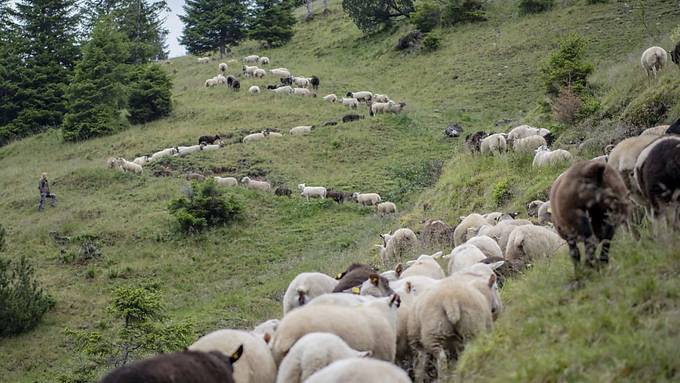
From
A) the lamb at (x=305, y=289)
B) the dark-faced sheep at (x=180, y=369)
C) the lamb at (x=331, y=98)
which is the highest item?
the dark-faced sheep at (x=180, y=369)

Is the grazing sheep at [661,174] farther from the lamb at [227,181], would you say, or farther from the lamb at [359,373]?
the lamb at [227,181]

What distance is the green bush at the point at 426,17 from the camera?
49.3 metres

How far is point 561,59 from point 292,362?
19568mm

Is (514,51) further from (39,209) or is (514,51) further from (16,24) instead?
(16,24)

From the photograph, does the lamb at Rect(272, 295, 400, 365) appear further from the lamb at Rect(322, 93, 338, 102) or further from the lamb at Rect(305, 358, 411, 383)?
the lamb at Rect(322, 93, 338, 102)

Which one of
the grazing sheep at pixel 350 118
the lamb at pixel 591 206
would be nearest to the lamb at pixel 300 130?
the grazing sheep at pixel 350 118

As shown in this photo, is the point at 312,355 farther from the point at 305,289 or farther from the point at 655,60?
the point at 655,60

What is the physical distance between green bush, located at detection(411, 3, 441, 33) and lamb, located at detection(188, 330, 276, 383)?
44.7 metres

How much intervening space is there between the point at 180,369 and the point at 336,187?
81.2ft

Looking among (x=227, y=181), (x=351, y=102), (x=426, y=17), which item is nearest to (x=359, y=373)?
(x=227, y=181)

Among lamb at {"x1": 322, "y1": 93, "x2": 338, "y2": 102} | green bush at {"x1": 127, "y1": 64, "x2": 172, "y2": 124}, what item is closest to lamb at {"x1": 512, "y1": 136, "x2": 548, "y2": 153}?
lamb at {"x1": 322, "y1": 93, "x2": 338, "y2": 102}

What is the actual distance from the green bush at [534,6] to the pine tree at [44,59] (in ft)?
103

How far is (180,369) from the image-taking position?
5520 millimetres

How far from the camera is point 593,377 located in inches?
194
